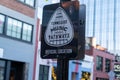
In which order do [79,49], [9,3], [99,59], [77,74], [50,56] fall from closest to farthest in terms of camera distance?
[79,49], [50,56], [9,3], [77,74], [99,59]

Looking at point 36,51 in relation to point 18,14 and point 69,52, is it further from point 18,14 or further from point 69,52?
point 69,52

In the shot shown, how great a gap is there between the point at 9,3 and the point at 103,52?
2307cm

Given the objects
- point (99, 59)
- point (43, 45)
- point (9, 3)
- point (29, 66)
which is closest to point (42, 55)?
point (43, 45)

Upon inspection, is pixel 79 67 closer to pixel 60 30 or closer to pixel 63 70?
pixel 60 30

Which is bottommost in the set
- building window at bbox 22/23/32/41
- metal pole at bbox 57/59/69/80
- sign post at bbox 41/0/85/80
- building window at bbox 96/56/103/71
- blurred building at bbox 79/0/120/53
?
metal pole at bbox 57/59/69/80

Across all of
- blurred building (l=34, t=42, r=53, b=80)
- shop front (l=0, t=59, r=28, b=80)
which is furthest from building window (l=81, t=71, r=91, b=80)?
shop front (l=0, t=59, r=28, b=80)

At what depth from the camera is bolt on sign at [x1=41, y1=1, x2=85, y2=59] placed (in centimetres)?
416

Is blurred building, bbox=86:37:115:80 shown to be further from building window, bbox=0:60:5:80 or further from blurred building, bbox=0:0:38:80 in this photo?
building window, bbox=0:60:5:80

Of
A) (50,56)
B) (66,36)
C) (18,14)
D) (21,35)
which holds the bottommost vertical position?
(50,56)

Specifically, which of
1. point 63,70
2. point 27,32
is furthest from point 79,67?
point 63,70

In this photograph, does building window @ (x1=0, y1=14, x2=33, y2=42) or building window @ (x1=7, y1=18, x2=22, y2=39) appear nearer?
building window @ (x1=0, y1=14, x2=33, y2=42)

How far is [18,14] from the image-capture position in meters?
24.9

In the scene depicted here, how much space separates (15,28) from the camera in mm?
24484

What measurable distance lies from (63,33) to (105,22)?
110m
